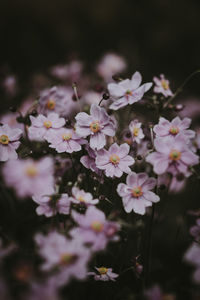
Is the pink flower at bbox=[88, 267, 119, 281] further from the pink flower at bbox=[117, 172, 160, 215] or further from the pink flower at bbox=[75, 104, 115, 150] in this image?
the pink flower at bbox=[75, 104, 115, 150]

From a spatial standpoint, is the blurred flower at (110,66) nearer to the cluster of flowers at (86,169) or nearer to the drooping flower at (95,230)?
the cluster of flowers at (86,169)

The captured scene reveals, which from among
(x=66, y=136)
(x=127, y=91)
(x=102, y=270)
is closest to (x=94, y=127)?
(x=66, y=136)

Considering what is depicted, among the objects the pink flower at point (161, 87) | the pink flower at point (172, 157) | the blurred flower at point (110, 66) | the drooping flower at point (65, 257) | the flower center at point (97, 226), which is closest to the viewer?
the drooping flower at point (65, 257)

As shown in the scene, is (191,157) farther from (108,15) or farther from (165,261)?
(108,15)

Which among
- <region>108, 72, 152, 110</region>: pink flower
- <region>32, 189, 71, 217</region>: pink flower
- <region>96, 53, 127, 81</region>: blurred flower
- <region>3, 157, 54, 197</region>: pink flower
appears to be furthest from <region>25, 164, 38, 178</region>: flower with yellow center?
<region>96, 53, 127, 81</region>: blurred flower

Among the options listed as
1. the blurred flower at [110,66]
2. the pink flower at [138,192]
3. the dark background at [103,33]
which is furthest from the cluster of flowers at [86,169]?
the dark background at [103,33]
